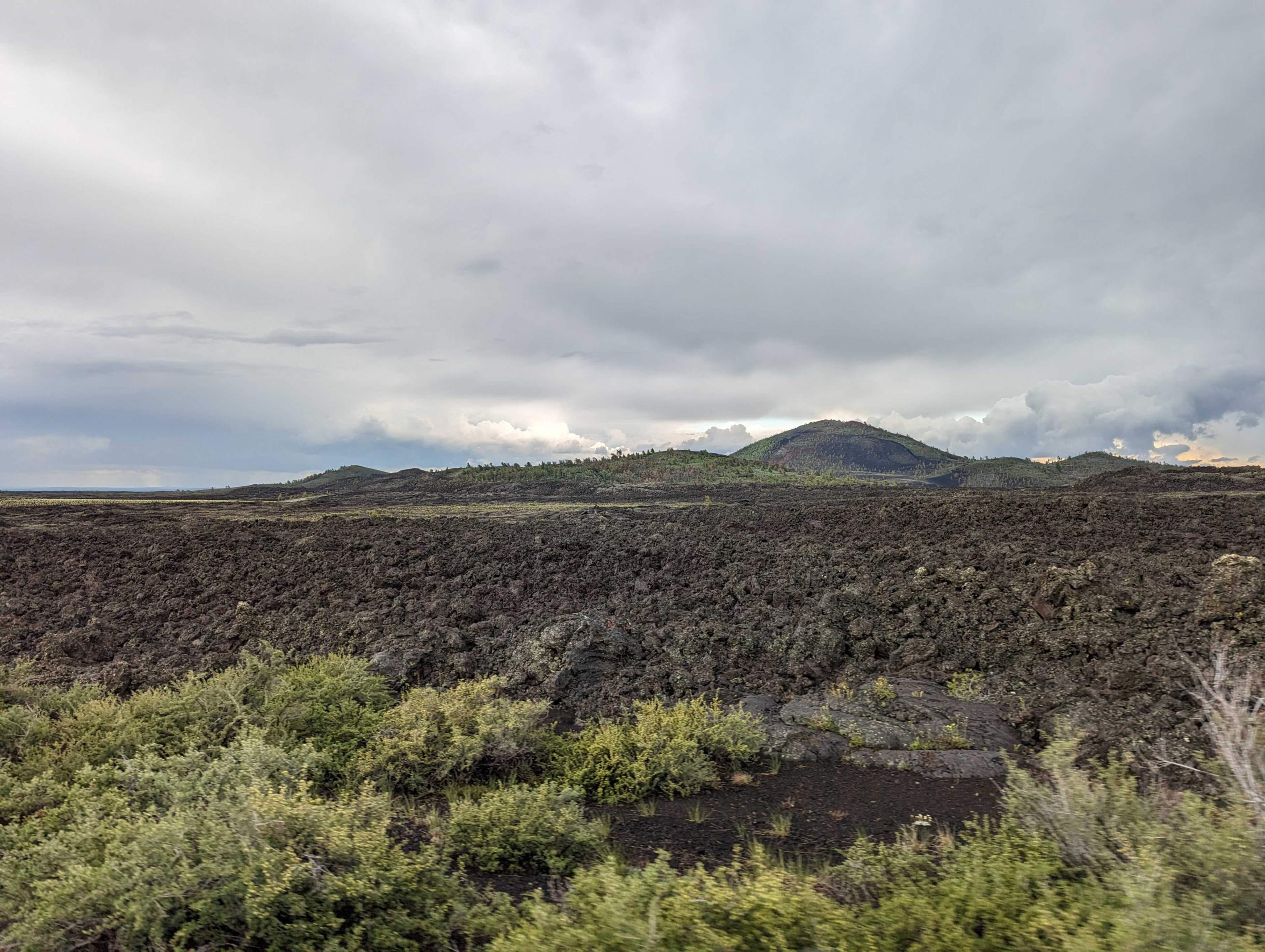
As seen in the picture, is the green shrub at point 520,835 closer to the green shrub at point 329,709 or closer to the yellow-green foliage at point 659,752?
the yellow-green foliage at point 659,752

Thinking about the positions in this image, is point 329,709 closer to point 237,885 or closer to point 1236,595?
point 237,885

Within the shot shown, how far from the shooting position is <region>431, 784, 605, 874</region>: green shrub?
5.24 metres

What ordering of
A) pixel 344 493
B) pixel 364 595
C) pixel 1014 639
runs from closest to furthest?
1. pixel 1014 639
2. pixel 364 595
3. pixel 344 493

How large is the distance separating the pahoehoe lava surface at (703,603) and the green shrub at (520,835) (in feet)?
12.6

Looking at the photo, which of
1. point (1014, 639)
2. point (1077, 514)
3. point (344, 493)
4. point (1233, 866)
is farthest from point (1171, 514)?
point (344, 493)

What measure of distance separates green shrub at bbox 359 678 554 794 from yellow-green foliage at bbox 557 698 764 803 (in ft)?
1.76

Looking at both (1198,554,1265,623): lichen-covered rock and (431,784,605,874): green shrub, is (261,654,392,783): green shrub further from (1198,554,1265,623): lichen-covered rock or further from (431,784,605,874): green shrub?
(1198,554,1265,623): lichen-covered rock

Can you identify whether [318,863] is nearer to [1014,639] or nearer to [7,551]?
[1014,639]

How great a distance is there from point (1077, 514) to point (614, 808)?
57.0 ft

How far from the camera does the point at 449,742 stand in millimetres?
7566

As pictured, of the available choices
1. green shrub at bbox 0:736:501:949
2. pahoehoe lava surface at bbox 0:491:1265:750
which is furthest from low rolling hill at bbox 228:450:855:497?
green shrub at bbox 0:736:501:949

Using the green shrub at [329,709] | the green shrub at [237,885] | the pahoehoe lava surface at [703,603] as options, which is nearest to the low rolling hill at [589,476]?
the pahoehoe lava surface at [703,603]

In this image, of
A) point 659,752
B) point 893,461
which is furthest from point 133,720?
point 893,461

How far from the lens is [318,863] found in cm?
381
